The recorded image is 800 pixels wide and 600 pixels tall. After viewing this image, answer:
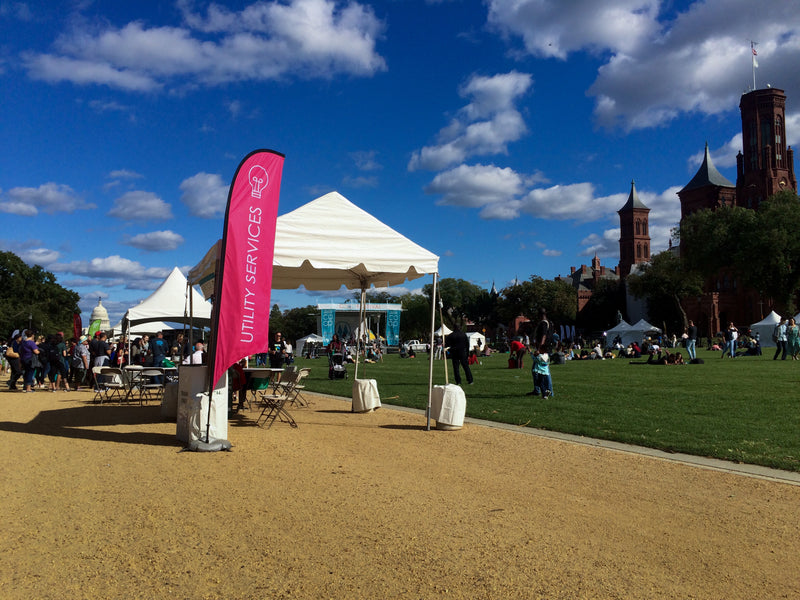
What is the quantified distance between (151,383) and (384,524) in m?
11.4

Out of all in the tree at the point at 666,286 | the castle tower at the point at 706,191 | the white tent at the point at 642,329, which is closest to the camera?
the white tent at the point at 642,329

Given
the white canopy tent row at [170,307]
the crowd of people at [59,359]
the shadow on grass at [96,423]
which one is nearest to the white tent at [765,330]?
the white canopy tent row at [170,307]

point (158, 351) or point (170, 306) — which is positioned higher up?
point (170, 306)

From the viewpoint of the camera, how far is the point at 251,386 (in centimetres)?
1230

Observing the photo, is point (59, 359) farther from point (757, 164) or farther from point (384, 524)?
point (757, 164)

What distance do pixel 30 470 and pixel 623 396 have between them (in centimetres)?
1140

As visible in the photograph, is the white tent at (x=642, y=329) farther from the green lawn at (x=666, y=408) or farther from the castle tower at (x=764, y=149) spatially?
the castle tower at (x=764, y=149)

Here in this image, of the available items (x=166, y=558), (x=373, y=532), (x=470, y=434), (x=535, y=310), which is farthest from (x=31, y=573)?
(x=535, y=310)

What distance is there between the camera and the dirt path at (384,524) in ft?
11.6

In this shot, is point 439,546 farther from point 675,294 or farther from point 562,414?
point 675,294

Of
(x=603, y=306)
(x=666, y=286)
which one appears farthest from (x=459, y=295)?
(x=666, y=286)

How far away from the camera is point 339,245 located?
9453 mm

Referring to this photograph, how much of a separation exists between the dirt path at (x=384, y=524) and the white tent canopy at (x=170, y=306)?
10880 mm

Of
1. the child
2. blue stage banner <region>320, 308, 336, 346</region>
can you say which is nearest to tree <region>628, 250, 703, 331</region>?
blue stage banner <region>320, 308, 336, 346</region>
